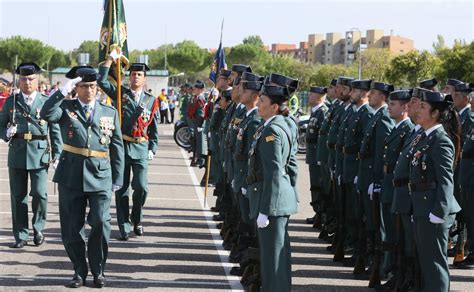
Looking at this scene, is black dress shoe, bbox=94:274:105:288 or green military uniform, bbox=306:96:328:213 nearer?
black dress shoe, bbox=94:274:105:288

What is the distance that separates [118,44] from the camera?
32.2ft

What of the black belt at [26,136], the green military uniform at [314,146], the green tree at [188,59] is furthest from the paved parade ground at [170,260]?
the green tree at [188,59]

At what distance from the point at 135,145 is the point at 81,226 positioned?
2.63 meters

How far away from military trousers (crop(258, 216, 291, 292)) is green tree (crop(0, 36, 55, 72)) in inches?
3409

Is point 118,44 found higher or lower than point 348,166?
higher

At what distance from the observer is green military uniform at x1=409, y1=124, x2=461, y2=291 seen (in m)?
7.00

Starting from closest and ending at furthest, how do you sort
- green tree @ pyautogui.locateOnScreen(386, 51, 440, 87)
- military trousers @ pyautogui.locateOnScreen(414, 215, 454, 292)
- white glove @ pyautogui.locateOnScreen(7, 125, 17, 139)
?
1. military trousers @ pyautogui.locateOnScreen(414, 215, 454, 292)
2. white glove @ pyautogui.locateOnScreen(7, 125, 17, 139)
3. green tree @ pyautogui.locateOnScreen(386, 51, 440, 87)

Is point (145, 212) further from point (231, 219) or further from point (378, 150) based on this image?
point (378, 150)

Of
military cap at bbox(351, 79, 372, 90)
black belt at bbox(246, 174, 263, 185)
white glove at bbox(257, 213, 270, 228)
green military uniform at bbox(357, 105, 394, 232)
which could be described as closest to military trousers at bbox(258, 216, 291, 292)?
white glove at bbox(257, 213, 270, 228)

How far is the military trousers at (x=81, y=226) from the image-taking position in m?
8.21

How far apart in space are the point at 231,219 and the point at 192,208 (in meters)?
2.92

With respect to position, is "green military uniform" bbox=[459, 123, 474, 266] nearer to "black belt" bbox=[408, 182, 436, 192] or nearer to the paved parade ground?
the paved parade ground

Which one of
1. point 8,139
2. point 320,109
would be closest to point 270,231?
point 8,139

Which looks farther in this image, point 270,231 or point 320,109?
point 320,109
